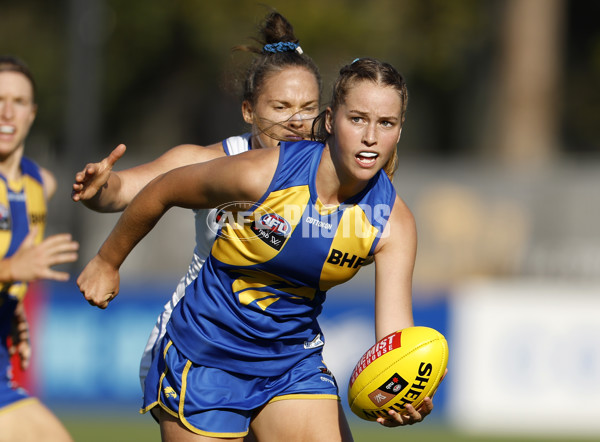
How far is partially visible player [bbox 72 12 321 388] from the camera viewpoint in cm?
423

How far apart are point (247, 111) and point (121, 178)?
29.8 inches

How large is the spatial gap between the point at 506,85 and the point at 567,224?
414 centimetres

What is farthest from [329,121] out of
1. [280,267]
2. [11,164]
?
[11,164]

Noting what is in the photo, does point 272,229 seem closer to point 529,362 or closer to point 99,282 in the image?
point 99,282

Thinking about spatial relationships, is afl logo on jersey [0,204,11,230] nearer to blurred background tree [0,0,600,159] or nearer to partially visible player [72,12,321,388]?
partially visible player [72,12,321,388]

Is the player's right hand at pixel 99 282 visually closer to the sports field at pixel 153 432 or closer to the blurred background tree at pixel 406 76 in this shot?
the sports field at pixel 153 432

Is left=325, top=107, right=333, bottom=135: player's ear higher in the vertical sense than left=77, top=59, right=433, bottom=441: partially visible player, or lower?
higher

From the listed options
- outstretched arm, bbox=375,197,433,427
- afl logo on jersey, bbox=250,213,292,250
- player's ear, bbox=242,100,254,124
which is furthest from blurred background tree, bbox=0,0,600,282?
outstretched arm, bbox=375,197,433,427

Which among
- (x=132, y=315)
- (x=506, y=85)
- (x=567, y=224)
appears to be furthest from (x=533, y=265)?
(x=132, y=315)

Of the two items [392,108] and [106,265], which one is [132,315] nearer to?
[106,265]

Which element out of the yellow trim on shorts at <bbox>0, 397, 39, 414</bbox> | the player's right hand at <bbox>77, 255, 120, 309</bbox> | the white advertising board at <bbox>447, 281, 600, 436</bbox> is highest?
the player's right hand at <bbox>77, 255, 120, 309</bbox>

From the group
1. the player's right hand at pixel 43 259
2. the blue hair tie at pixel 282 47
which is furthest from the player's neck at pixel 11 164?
the blue hair tie at pixel 282 47

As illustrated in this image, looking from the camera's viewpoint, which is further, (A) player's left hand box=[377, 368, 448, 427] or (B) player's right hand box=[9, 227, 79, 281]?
(B) player's right hand box=[9, 227, 79, 281]

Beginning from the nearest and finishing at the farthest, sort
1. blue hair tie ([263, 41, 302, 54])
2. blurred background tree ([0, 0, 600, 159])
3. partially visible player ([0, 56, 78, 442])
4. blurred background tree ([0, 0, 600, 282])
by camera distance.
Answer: blue hair tie ([263, 41, 302, 54])
partially visible player ([0, 56, 78, 442])
blurred background tree ([0, 0, 600, 282])
blurred background tree ([0, 0, 600, 159])
